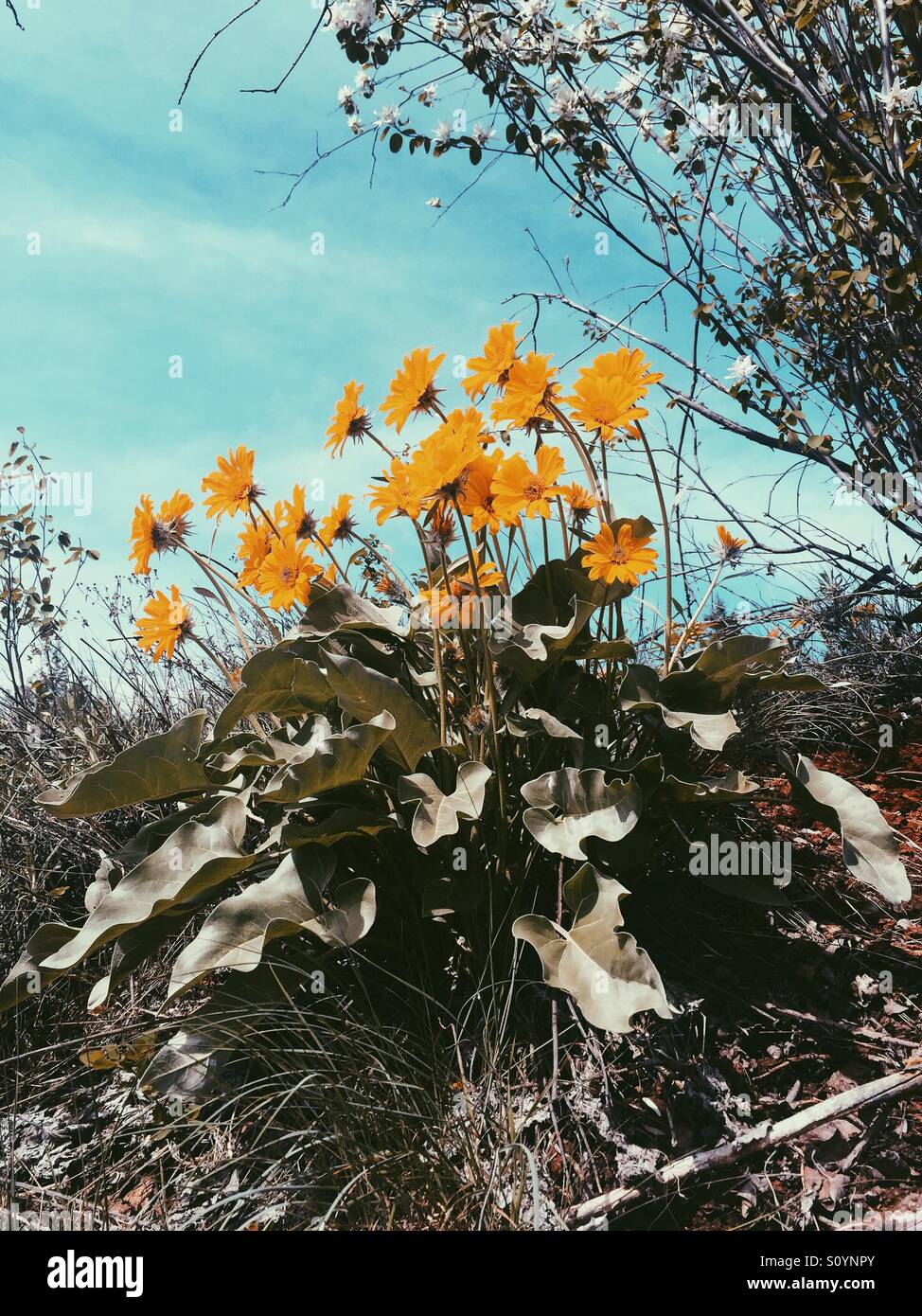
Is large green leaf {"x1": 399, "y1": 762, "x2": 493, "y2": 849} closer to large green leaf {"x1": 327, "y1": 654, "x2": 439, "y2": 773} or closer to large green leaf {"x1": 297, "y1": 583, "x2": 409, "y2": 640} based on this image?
large green leaf {"x1": 327, "y1": 654, "x2": 439, "y2": 773}

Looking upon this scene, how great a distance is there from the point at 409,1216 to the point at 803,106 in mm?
2779

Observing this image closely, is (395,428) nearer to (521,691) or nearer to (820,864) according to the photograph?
(521,691)

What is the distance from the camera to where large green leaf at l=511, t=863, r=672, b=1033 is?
4.72 ft

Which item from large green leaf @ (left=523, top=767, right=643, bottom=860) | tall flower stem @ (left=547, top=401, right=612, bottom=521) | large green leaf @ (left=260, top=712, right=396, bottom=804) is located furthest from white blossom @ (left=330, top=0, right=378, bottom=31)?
large green leaf @ (left=523, top=767, right=643, bottom=860)

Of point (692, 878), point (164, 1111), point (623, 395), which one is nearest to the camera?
point (623, 395)

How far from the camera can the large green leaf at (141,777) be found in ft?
6.17

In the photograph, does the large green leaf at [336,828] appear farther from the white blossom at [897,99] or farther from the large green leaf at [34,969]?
the white blossom at [897,99]

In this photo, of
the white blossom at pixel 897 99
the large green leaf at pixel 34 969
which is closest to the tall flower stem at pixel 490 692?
the large green leaf at pixel 34 969

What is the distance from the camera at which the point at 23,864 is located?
2682 mm

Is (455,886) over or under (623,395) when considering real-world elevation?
under

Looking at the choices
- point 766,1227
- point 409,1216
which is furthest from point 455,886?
point 766,1227

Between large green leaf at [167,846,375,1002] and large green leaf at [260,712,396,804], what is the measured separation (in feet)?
0.43

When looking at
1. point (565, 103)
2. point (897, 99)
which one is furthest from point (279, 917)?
point (565, 103)
